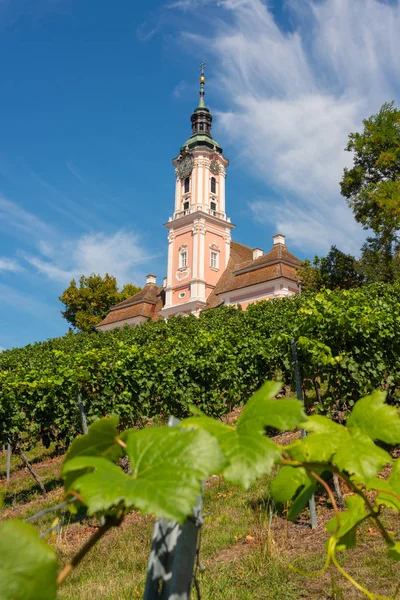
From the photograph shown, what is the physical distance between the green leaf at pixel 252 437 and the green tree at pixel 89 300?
157ft

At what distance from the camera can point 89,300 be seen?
49000 millimetres

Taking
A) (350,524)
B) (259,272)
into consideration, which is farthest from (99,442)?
(259,272)

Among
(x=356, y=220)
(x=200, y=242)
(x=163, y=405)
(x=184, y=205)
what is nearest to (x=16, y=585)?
(x=163, y=405)

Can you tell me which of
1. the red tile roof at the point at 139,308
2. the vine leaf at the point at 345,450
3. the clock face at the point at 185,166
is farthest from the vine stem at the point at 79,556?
the clock face at the point at 185,166

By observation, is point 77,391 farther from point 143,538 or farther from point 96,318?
point 96,318

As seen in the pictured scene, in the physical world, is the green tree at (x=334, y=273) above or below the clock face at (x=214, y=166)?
below

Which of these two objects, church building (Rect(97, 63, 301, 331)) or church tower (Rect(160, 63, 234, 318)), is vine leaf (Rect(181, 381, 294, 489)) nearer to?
church building (Rect(97, 63, 301, 331))

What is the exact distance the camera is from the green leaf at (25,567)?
462 mm

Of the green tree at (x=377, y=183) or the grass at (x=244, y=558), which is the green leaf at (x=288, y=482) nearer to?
the grass at (x=244, y=558)

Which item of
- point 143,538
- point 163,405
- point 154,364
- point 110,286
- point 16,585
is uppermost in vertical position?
point 110,286

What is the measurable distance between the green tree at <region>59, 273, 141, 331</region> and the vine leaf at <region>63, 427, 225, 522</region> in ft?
157

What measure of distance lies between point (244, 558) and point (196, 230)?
37985 mm

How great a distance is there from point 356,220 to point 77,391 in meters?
16.3

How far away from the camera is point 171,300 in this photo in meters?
41.9
